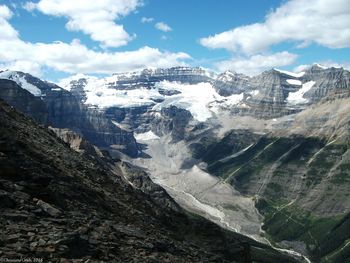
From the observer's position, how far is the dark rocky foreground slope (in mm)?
35250

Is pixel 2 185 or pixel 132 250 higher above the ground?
pixel 2 185

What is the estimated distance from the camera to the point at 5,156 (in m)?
53.5

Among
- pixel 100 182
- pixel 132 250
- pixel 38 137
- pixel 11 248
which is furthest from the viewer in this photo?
pixel 38 137

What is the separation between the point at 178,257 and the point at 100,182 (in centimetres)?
3287

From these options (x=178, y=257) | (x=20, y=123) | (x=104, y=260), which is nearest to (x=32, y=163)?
(x=178, y=257)

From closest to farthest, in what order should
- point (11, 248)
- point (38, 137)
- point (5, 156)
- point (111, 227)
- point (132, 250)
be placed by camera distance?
point (11, 248) < point (132, 250) < point (111, 227) < point (5, 156) < point (38, 137)

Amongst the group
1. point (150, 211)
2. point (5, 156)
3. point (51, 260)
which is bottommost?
point (150, 211)

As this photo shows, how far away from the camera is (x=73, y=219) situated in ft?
142

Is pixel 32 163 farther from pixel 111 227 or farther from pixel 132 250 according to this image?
pixel 132 250

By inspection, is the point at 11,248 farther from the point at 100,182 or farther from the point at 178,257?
the point at 100,182

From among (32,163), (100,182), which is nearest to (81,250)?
(32,163)

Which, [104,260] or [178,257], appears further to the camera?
[178,257]

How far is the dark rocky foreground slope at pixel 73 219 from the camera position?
35.2 meters

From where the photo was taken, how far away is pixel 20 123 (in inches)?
3519
